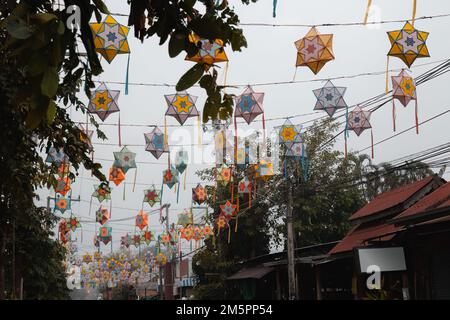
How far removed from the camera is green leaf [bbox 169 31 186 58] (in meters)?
2.39

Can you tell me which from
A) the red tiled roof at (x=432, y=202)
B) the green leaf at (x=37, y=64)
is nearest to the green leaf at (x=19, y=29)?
the green leaf at (x=37, y=64)

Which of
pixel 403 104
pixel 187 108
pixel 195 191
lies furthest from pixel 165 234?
pixel 403 104

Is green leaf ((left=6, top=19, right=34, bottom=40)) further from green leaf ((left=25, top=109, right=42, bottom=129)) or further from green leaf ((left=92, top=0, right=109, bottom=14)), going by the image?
green leaf ((left=92, top=0, right=109, bottom=14))

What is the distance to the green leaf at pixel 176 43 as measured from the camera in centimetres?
239

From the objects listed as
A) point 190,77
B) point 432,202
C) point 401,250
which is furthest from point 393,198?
point 190,77

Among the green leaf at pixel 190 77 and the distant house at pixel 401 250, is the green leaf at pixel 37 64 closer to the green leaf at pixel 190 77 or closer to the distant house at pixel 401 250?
the green leaf at pixel 190 77

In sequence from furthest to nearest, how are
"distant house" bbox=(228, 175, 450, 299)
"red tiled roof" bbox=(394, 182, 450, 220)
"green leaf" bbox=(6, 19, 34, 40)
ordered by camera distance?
"distant house" bbox=(228, 175, 450, 299) → "red tiled roof" bbox=(394, 182, 450, 220) → "green leaf" bbox=(6, 19, 34, 40)

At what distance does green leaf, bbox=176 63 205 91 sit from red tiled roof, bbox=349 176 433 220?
13507 mm

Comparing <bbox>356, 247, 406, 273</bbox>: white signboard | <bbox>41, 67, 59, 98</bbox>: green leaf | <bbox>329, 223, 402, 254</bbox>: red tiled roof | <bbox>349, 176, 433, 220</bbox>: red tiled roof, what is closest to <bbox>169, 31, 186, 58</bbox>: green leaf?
<bbox>41, 67, 59, 98</bbox>: green leaf

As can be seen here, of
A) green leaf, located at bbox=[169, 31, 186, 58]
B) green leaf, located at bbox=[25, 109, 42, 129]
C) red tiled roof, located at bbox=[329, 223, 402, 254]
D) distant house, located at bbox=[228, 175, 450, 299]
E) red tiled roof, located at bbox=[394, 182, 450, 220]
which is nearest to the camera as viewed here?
green leaf, located at bbox=[25, 109, 42, 129]

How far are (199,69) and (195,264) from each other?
29460mm

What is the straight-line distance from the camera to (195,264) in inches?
1219
